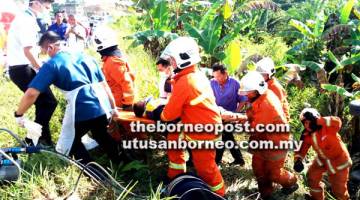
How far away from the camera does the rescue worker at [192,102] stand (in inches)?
139

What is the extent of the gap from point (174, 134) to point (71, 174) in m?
1.09

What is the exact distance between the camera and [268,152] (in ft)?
13.9

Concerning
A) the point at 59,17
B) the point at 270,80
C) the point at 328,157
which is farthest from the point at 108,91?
the point at 59,17

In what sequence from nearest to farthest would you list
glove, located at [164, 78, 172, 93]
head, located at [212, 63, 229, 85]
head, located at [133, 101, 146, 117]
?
head, located at [133, 101, 146, 117] → glove, located at [164, 78, 172, 93] → head, located at [212, 63, 229, 85]

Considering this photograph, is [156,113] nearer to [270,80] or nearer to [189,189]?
[189,189]

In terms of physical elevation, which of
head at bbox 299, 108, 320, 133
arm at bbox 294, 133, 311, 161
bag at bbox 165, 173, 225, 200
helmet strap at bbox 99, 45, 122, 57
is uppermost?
helmet strap at bbox 99, 45, 122, 57

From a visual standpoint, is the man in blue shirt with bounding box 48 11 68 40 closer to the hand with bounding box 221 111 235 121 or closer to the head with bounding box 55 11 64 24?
the head with bounding box 55 11 64 24

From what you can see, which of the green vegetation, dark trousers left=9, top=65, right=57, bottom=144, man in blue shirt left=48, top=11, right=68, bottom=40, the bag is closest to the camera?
the bag

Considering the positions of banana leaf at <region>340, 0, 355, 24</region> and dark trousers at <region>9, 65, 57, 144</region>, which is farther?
banana leaf at <region>340, 0, 355, 24</region>

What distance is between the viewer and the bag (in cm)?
324

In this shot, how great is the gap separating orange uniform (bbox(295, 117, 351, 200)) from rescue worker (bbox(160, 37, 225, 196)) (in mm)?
1199

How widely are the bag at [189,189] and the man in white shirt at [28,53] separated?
180 centimetres

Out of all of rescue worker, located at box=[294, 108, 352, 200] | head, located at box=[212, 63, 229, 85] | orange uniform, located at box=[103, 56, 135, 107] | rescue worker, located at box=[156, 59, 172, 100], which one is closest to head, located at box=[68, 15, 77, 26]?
orange uniform, located at box=[103, 56, 135, 107]

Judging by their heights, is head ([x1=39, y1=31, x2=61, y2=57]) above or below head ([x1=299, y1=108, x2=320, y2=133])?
above
